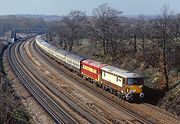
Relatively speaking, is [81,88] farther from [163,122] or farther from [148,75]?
[163,122]

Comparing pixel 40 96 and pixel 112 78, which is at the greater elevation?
pixel 112 78

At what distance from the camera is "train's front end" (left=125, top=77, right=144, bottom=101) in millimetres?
37406

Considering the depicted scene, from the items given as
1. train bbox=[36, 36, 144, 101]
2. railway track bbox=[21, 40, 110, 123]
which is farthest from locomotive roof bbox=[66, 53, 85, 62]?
railway track bbox=[21, 40, 110, 123]

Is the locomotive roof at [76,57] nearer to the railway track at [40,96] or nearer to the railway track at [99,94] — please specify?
the railway track at [99,94]

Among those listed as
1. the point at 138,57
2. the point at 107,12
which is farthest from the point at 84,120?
the point at 107,12

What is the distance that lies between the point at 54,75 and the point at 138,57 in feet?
45.1

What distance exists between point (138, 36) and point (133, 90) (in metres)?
25.0

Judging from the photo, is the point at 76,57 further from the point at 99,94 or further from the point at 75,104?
the point at 75,104

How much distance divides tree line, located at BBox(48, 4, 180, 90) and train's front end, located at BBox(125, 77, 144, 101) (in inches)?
125

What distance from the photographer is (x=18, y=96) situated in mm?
42156

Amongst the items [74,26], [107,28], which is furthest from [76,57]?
[74,26]

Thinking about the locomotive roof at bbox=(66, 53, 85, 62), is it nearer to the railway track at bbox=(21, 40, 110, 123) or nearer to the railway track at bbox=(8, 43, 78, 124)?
the railway track at bbox=(21, 40, 110, 123)

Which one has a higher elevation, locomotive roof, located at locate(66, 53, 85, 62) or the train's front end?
the train's front end

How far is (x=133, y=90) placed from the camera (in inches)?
1476
